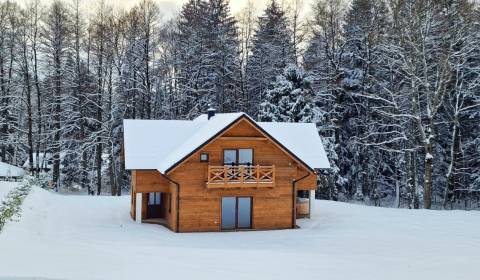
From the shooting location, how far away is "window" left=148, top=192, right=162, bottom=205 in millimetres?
21766

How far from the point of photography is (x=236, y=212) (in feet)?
65.8

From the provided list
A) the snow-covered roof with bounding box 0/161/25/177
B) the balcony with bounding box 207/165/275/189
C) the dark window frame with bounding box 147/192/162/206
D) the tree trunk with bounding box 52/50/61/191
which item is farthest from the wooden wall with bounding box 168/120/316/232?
the snow-covered roof with bounding box 0/161/25/177

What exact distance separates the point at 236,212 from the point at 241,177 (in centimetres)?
178

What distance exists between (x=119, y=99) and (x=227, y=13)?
458 inches

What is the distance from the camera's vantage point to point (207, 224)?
19.5 meters

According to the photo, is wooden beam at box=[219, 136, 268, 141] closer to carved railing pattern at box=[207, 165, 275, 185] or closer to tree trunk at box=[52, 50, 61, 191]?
carved railing pattern at box=[207, 165, 275, 185]

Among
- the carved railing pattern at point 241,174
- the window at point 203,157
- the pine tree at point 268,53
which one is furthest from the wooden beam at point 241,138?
the pine tree at point 268,53

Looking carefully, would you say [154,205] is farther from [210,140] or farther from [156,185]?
[210,140]

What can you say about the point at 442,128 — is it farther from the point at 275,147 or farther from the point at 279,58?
the point at 275,147

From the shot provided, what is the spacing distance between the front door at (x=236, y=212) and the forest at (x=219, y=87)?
11.9 meters

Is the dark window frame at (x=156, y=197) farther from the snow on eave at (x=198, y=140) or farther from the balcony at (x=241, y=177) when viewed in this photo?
the balcony at (x=241, y=177)

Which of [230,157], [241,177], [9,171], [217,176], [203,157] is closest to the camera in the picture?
[217,176]

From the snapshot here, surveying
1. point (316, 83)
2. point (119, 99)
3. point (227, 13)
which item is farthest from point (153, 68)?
point (316, 83)

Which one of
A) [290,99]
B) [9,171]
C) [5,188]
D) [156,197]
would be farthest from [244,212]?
[9,171]
